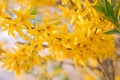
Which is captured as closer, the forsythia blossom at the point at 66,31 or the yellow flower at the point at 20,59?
the forsythia blossom at the point at 66,31

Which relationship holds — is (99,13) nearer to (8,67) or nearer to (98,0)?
(98,0)

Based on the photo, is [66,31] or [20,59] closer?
[66,31]

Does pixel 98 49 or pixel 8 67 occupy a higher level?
pixel 8 67

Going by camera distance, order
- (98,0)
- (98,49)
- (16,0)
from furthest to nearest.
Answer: (16,0) < (98,49) < (98,0)

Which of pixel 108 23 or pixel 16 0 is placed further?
pixel 16 0

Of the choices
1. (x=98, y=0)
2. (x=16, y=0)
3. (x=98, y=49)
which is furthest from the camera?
(x=16, y=0)

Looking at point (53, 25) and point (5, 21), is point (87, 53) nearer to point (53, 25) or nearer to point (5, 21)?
point (53, 25)

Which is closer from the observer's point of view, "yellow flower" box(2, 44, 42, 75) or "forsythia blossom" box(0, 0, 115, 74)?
"forsythia blossom" box(0, 0, 115, 74)

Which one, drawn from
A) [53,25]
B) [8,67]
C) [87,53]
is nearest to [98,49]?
[87,53]

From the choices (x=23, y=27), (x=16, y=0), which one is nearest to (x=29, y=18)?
(x=23, y=27)

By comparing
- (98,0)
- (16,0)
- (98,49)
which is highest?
(16,0)
